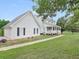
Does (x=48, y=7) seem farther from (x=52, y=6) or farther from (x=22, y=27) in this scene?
(x=22, y=27)

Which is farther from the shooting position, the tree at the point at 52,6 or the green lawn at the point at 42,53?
the green lawn at the point at 42,53

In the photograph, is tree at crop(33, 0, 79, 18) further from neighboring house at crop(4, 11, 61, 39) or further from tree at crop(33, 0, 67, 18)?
neighboring house at crop(4, 11, 61, 39)

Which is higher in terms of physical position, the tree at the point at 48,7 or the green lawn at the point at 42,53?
the tree at the point at 48,7

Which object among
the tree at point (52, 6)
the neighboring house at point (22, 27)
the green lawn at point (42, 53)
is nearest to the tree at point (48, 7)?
the tree at point (52, 6)

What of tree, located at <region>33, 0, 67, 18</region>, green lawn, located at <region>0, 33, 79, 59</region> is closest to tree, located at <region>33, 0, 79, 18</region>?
tree, located at <region>33, 0, 67, 18</region>

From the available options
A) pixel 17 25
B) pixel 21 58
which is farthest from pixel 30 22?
pixel 21 58

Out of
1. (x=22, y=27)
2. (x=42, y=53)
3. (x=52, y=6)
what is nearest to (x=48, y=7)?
(x=52, y=6)

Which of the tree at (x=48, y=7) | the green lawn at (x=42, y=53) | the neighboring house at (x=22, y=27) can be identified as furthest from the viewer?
the neighboring house at (x=22, y=27)

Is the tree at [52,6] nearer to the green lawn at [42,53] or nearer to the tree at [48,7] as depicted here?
the tree at [48,7]

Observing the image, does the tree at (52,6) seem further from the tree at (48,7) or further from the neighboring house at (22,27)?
the neighboring house at (22,27)

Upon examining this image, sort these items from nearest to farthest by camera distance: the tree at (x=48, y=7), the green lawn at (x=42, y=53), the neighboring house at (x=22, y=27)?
1. the tree at (x=48, y=7)
2. the green lawn at (x=42, y=53)
3. the neighboring house at (x=22, y=27)

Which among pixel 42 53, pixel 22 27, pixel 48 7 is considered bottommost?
pixel 42 53

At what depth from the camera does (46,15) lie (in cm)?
1197

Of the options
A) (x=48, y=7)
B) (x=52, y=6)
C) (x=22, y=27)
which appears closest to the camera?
(x=48, y=7)
